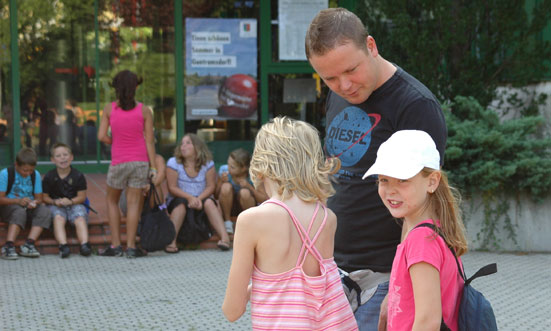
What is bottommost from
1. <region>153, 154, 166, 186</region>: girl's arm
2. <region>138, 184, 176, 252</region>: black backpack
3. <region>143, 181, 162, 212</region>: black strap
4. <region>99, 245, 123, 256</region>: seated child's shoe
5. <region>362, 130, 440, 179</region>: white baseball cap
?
<region>99, 245, 123, 256</region>: seated child's shoe

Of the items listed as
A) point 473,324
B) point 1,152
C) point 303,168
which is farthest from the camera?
point 1,152

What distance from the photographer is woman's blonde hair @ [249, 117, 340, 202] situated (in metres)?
2.82

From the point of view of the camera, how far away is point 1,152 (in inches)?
470

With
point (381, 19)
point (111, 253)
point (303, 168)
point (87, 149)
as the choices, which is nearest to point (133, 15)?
point (87, 149)

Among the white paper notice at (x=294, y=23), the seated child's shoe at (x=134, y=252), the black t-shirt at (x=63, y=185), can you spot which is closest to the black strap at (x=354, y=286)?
the seated child's shoe at (x=134, y=252)

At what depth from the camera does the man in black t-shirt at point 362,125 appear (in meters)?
2.83

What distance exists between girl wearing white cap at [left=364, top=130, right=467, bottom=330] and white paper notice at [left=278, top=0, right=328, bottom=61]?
913cm

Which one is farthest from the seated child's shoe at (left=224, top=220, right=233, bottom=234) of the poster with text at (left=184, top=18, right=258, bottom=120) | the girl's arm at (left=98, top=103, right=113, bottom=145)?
the poster with text at (left=184, top=18, right=258, bottom=120)

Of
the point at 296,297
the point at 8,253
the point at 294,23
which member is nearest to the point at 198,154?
the point at 8,253

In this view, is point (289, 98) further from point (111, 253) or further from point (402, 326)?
point (402, 326)

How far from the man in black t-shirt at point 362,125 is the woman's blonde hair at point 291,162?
20cm

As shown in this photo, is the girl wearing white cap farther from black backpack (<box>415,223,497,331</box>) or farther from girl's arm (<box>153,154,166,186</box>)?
girl's arm (<box>153,154,166,186</box>)

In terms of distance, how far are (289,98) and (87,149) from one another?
3350mm

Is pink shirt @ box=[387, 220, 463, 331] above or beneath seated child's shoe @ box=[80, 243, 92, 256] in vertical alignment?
above
